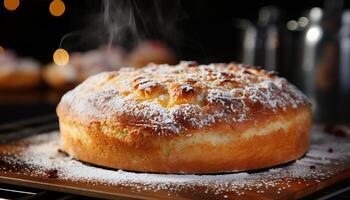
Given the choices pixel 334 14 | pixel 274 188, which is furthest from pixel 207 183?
pixel 334 14

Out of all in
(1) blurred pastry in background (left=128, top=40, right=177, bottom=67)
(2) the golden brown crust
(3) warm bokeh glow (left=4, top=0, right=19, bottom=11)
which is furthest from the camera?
(3) warm bokeh glow (left=4, top=0, right=19, bottom=11)

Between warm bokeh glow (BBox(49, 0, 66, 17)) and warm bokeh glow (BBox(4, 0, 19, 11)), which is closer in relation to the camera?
warm bokeh glow (BBox(49, 0, 66, 17))

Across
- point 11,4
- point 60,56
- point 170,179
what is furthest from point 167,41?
point 170,179

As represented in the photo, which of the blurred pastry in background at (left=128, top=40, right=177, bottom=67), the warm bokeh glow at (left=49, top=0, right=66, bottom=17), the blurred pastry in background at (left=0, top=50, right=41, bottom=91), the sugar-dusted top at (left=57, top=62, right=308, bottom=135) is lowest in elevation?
the blurred pastry in background at (left=0, top=50, right=41, bottom=91)

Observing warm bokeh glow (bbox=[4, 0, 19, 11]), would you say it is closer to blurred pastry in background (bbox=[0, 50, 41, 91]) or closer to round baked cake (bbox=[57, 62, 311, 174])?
blurred pastry in background (bbox=[0, 50, 41, 91])

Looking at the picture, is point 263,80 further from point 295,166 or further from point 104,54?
point 104,54

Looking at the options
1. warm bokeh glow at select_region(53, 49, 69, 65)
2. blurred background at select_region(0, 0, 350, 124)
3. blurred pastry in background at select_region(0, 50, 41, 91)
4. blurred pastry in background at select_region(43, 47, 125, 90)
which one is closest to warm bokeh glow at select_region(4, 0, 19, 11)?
blurred background at select_region(0, 0, 350, 124)
